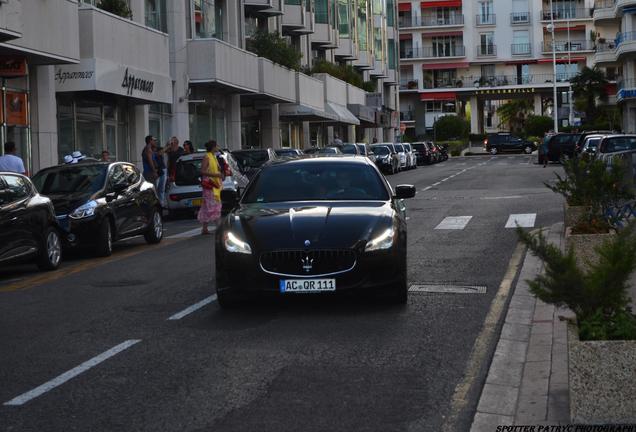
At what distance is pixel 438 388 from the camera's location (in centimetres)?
730

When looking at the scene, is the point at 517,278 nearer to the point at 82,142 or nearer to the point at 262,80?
the point at 82,142

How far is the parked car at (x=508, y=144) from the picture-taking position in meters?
92.6

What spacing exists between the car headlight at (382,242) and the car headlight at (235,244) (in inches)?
43.8

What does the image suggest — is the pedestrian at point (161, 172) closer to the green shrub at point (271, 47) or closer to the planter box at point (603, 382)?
the green shrub at point (271, 47)

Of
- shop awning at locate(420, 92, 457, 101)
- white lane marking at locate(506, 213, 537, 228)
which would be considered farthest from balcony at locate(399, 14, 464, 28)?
white lane marking at locate(506, 213, 537, 228)

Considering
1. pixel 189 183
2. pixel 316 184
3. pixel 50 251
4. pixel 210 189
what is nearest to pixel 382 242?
pixel 316 184

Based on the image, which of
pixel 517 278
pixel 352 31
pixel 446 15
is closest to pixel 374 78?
pixel 352 31

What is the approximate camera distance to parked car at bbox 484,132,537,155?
9256 centimetres

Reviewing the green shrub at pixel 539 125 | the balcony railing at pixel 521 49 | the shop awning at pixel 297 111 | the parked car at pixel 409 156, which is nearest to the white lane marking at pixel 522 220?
the shop awning at pixel 297 111

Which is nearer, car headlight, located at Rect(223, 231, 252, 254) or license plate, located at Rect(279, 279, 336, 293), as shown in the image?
license plate, located at Rect(279, 279, 336, 293)

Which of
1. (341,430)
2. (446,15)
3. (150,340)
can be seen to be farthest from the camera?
(446,15)

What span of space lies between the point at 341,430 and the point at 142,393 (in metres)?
1.64

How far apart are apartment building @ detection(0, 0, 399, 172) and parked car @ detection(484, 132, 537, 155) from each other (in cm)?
2667

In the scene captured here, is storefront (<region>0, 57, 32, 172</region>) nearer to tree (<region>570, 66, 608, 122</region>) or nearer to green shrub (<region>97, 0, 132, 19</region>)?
green shrub (<region>97, 0, 132, 19</region>)
